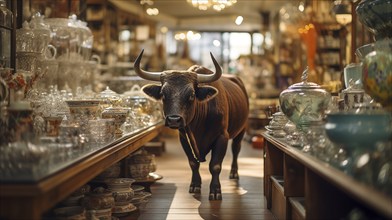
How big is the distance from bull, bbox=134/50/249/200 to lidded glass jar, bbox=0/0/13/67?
1023mm

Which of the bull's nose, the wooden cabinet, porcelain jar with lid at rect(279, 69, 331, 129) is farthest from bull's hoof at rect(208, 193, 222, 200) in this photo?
the wooden cabinet

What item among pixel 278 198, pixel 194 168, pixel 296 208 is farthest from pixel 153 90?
pixel 296 208

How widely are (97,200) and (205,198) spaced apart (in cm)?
135

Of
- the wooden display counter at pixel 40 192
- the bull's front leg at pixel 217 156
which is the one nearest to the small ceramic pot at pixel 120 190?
the bull's front leg at pixel 217 156

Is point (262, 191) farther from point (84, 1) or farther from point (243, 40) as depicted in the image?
point (243, 40)

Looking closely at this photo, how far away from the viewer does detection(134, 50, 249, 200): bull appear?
13.1 feet

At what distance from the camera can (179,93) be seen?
3992 mm

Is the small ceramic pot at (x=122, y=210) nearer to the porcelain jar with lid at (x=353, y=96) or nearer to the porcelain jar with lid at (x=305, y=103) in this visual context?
the porcelain jar with lid at (x=305, y=103)

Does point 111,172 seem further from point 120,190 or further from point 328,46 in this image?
point 328,46

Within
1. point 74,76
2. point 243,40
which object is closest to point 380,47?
point 74,76

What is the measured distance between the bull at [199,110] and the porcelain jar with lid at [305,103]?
2.57ft

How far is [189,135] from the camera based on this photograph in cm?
439

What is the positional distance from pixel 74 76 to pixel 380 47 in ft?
14.0

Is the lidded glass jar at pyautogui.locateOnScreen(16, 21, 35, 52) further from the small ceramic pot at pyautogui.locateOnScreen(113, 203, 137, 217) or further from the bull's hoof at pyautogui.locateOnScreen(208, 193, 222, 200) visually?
the bull's hoof at pyautogui.locateOnScreen(208, 193, 222, 200)
